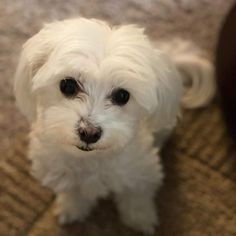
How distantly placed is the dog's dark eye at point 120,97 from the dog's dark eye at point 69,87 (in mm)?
69

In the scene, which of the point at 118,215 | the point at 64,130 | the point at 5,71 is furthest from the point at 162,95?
the point at 5,71

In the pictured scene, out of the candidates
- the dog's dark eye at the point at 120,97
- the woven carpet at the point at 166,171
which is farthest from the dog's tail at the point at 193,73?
the dog's dark eye at the point at 120,97

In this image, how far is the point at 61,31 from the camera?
92 centimetres

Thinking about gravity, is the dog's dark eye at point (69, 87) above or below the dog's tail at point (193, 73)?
below

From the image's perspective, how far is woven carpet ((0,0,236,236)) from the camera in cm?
129

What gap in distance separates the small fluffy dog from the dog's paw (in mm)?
163

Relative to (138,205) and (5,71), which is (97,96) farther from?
(5,71)

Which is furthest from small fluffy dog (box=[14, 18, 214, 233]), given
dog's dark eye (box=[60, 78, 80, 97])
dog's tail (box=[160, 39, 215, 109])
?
dog's tail (box=[160, 39, 215, 109])

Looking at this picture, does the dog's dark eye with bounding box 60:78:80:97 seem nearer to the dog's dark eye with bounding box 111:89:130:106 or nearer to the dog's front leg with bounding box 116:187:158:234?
the dog's dark eye with bounding box 111:89:130:106

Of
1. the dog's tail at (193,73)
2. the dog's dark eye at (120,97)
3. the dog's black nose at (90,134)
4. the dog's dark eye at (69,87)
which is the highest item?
the dog's tail at (193,73)

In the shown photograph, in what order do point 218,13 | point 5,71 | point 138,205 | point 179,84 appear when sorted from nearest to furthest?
point 179,84
point 138,205
point 5,71
point 218,13

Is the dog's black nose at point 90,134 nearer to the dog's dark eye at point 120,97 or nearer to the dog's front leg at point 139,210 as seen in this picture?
the dog's dark eye at point 120,97

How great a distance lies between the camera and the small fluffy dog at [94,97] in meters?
0.88

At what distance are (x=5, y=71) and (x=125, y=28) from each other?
2.20 ft
